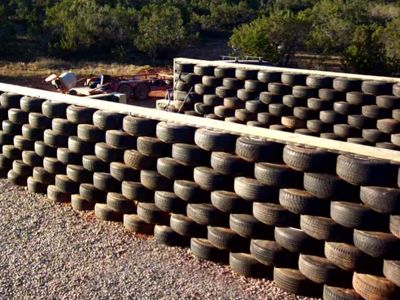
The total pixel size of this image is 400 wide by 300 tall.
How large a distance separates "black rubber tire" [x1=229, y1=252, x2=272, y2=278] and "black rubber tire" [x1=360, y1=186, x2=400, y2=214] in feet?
4.07

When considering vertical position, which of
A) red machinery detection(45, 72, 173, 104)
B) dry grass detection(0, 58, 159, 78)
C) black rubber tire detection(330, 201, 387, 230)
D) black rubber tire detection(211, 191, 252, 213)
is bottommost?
dry grass detection(0, 58, 159, 78)

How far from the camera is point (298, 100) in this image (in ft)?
31.7

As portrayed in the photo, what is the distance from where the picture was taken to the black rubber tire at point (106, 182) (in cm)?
641

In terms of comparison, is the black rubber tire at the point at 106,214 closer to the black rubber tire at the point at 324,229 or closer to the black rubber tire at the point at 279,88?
the black rubber tire at the point at 324,229

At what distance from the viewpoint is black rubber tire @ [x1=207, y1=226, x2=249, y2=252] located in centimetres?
537

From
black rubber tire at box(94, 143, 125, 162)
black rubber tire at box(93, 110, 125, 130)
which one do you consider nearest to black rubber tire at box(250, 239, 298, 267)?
black rubber tire at box(94, 143, 125, 162)

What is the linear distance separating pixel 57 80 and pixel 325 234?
1659 cm

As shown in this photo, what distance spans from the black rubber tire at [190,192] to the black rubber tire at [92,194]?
1329 mm

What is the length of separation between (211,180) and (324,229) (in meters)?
1.18

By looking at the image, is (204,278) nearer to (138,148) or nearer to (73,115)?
(138,148)

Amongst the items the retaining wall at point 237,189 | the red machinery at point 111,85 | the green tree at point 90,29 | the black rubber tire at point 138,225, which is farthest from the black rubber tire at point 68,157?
the green tree at point 90,29

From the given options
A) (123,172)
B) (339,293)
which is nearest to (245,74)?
(123,172)

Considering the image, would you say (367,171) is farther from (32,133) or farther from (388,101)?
(388,101)

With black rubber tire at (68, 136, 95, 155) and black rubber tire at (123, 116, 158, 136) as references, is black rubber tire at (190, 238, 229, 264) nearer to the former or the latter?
black rubber tire at (123, 116, 158, 136)
